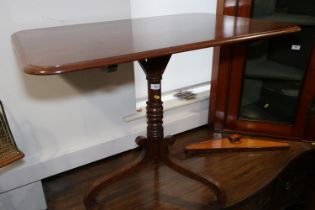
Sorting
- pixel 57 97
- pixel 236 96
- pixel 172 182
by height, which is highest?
pixel 57 97

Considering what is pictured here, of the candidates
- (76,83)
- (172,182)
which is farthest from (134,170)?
(76,83)

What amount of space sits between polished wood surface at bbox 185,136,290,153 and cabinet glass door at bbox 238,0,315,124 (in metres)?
0.16

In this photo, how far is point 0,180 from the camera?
1409mm

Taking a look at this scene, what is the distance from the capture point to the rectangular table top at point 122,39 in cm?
82

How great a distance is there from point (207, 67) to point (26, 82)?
4.41 ft

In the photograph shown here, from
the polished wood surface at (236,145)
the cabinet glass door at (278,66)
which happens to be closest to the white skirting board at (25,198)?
the polished wood surface at (236,145)

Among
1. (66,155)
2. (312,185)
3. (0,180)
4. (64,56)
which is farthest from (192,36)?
(312,185)

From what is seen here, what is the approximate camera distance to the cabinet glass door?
1.72 meters

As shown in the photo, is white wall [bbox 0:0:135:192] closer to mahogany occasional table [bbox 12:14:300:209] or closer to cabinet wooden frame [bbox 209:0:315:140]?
mahogany occasional table [bbox 12:14:300:209]

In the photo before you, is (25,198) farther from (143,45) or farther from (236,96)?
(236,96)

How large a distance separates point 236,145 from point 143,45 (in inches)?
45.3

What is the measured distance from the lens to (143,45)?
0.97 m

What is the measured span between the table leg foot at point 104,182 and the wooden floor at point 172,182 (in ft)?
0.18

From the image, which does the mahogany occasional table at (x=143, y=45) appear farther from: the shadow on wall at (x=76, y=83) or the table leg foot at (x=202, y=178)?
the shadow on wall at (x=76, y=83)
